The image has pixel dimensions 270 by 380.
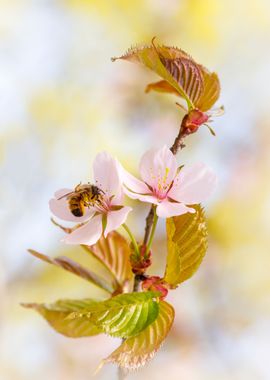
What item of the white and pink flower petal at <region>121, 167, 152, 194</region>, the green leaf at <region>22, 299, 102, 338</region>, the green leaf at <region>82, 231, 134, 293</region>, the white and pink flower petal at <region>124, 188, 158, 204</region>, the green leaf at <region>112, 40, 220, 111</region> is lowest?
the green leaf at <region>22, 299, 102, 338</region>

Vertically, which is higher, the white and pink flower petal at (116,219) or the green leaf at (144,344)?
the white and pink flower petal at (116,219)

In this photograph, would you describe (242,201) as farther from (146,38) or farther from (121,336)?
(121,336)

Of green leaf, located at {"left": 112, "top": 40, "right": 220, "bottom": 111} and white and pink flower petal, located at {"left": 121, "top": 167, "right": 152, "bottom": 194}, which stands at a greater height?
green leaf, located at {"left": 112, "top": 40, "right": 220, "bottom": 111}

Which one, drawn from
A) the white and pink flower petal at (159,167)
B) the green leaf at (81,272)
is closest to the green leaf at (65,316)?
the green leaf at (81,272)

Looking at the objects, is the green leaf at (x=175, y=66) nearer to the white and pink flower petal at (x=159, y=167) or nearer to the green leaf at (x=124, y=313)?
the white and pink flower petal at (x=159, y=167)

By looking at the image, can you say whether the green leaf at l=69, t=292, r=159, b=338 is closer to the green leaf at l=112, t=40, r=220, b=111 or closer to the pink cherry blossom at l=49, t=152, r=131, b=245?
the pink cherry blossom at l=49, t=152, r=131, b=245

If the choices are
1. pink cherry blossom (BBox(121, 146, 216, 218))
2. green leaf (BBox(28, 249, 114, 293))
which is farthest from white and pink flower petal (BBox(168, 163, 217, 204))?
green leaf (BBox(28, 249, 114, 293))

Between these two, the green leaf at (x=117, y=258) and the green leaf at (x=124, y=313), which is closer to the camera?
the green leaf at (x=124, y=313)

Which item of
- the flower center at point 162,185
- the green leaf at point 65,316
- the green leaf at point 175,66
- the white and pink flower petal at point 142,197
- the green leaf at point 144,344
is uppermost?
the green leaf at point 175,66
